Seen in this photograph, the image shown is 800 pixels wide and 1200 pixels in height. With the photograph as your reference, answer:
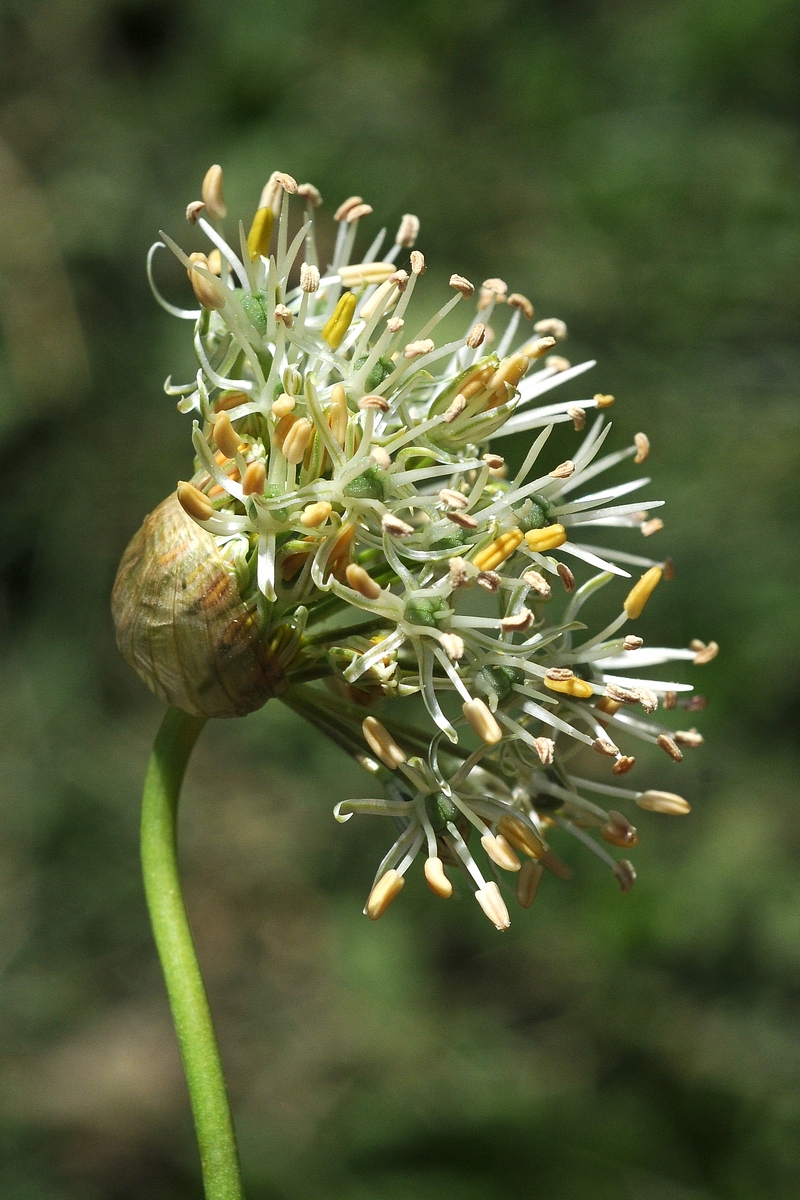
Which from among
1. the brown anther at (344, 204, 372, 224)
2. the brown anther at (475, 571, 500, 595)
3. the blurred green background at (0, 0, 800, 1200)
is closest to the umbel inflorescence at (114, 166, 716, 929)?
the brown anther at (475, 571, 500, 595)

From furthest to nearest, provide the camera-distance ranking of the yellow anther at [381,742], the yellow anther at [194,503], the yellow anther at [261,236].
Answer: the yellow anther at [261,236] → the yellow anther at [381,742] → the yellow anther at [194,503]

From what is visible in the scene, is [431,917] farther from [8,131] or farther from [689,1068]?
[8,131]

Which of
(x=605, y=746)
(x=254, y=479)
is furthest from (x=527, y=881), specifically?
(x=254, y=479)

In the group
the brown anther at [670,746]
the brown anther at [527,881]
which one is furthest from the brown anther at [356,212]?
the brown anther at [527,881]

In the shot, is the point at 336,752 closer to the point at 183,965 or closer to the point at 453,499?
the point at 183,965

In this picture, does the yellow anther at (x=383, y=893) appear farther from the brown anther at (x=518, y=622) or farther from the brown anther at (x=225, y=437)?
the brown anther at (x=225, y=437)

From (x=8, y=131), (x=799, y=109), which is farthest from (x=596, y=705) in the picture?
(x=8, y=131)
